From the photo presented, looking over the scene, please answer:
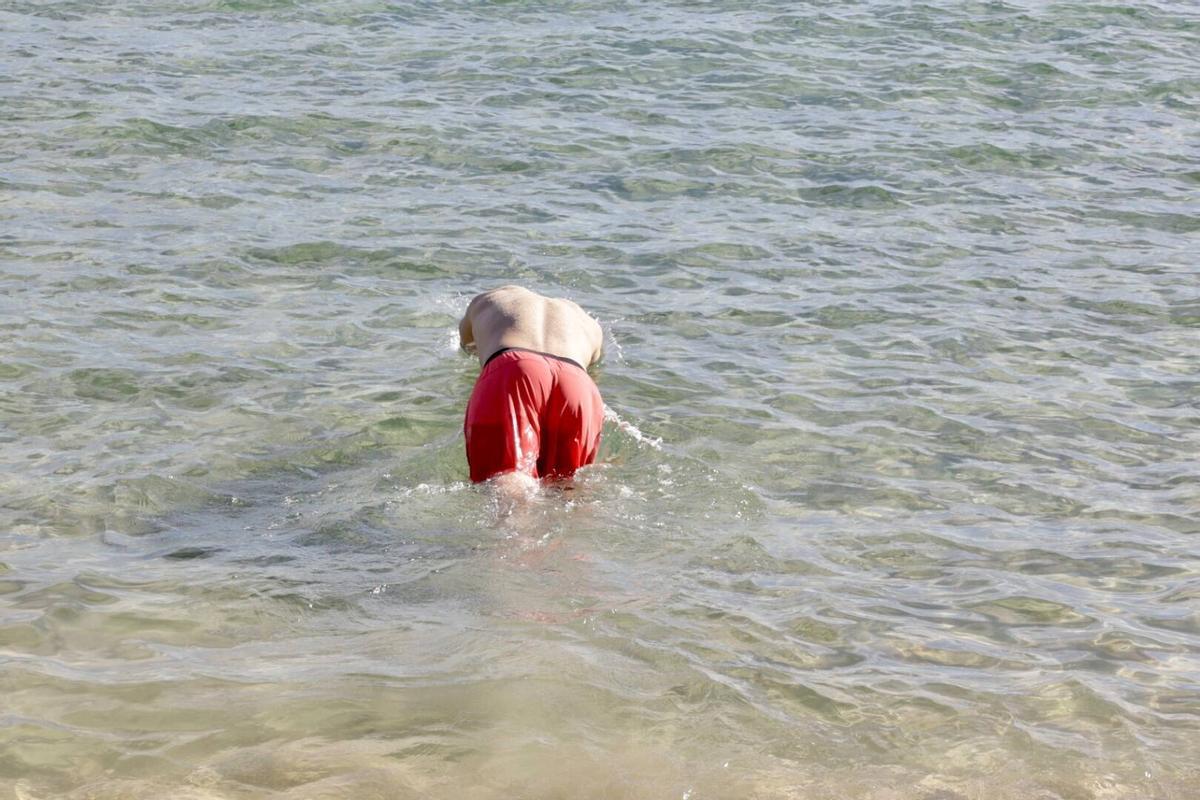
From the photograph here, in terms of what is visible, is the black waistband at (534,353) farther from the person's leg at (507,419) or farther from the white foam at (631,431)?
the white foam at (631,431)

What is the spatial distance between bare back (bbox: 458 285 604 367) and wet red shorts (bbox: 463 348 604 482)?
0.12m

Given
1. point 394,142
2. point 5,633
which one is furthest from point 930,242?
point 5,633

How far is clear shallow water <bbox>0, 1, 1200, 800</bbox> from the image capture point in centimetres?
423

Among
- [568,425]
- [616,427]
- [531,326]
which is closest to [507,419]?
[568,425]

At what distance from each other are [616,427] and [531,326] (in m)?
0.75

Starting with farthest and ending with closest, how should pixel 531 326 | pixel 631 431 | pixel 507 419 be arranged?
pixel 631 431
pixel 531 326
pixel 507 419

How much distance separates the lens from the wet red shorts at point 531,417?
239 inches

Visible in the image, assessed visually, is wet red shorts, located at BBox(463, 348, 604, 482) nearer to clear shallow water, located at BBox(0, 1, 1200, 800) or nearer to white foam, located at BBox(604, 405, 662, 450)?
clear shallow water, located at BBox(0, 1, 1200, 800)

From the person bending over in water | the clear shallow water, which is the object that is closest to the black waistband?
the person bending over in water

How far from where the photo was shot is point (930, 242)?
9.66 meters

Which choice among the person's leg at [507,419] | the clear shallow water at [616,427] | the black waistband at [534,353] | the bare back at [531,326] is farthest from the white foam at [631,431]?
the person's leg at [507,419]

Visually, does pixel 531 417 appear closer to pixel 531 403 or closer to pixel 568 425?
pixel 531 403

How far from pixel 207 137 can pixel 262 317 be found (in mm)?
3852

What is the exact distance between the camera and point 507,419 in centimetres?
606
